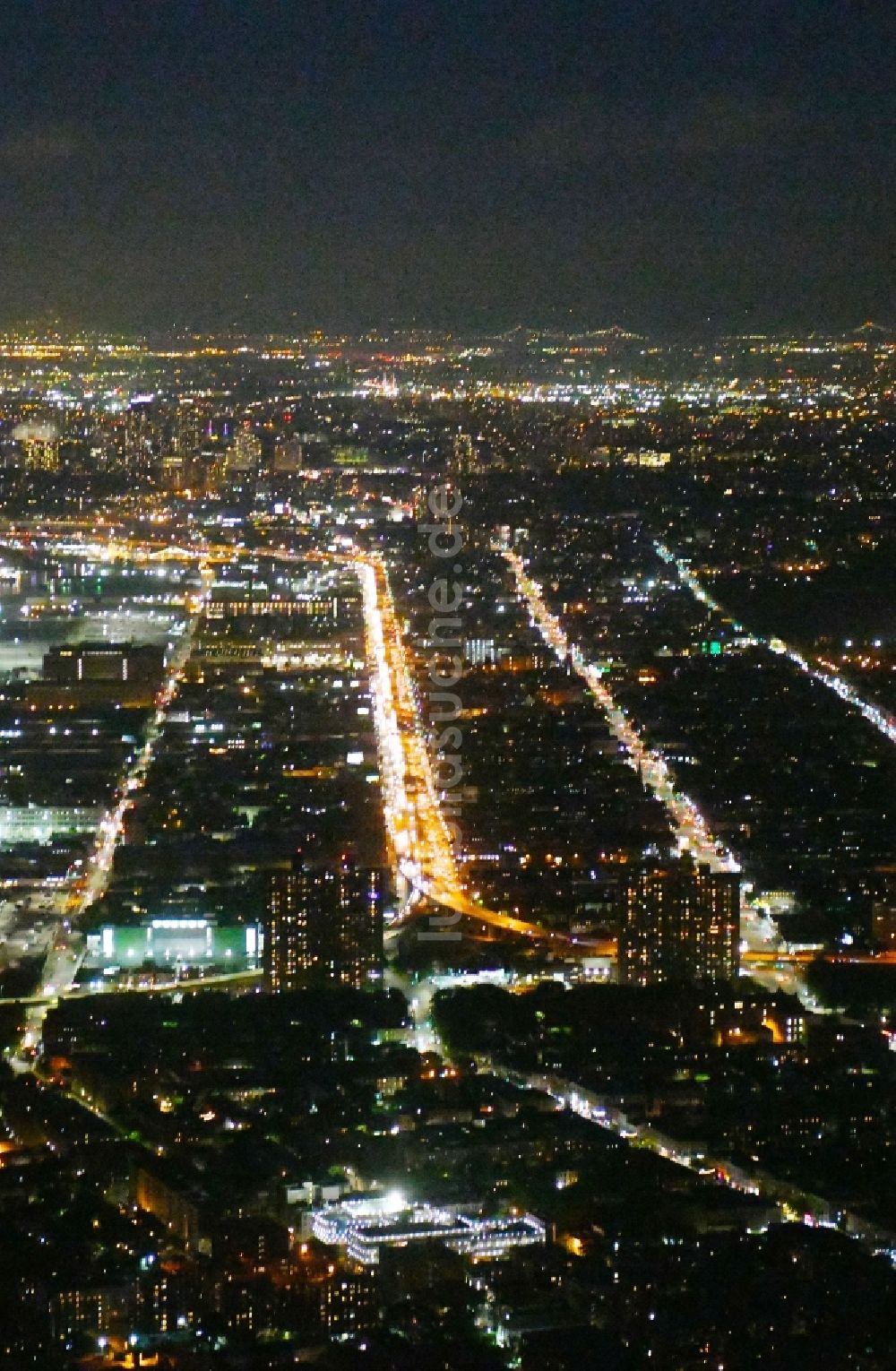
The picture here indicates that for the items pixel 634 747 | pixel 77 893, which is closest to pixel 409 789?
pixel 634 747

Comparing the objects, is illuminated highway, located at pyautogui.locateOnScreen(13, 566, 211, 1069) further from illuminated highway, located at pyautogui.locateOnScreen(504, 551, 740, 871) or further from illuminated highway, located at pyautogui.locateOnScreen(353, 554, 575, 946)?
illuminated highway, located at pyautogui.locateOnScreen(504, 551, 740, 871)

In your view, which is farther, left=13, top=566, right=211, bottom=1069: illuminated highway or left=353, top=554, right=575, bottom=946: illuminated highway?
left=353, top=554, right=575, bottom=946: illuminated highway

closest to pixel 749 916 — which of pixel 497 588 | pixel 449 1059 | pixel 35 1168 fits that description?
pixel 449 1059

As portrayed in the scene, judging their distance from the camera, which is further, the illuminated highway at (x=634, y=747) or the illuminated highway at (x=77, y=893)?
the illuminated highway at (x=634, y=747)

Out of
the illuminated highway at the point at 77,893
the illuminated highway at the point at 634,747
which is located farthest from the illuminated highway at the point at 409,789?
the illuminated highway at the point at 77,893

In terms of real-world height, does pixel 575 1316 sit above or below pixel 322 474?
below

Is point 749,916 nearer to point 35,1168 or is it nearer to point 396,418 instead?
point 35,1168

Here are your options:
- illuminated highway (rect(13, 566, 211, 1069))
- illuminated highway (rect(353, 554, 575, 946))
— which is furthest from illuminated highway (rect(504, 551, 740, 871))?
illuminated highway (rect(13, 566, 211, 1069))

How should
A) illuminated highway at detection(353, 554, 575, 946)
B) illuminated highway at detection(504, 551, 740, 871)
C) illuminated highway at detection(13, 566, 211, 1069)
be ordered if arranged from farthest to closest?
illuminated highway at detection(504, 551, 740, 871) → illuminated highway at detection(353, 554, 575, 946) → illuminated highway at detection(13, 566, 211, 1069)

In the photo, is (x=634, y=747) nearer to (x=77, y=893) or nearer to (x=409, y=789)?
(x=409, y=789)

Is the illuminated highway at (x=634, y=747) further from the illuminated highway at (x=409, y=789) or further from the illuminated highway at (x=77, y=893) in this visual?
the illuminated highway at (x=77, y=893)

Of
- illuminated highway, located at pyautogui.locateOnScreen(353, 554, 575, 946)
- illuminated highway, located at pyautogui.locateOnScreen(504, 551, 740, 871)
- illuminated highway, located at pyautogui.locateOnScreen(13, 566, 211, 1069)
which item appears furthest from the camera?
illuminated highway, located at pyautogui.locateOnScreen(504, 551, 740, 871)
